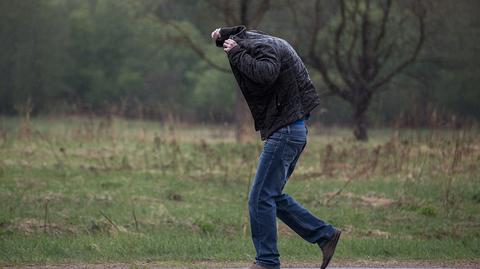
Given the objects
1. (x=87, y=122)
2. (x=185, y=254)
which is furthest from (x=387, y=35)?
(x=185, y=254)

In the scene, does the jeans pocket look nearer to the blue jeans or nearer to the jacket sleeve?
the blue jeans

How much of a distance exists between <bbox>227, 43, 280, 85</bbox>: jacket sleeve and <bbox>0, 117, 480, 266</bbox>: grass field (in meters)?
2.28

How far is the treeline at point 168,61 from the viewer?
23438 millimetres

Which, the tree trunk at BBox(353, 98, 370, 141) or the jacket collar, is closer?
the jacket collar

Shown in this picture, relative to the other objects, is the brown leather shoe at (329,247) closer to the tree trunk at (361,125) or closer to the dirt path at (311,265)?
the dirt path at (311,265)

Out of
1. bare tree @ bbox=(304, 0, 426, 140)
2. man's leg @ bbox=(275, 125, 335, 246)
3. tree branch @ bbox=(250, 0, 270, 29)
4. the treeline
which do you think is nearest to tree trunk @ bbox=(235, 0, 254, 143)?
tree branch @ bbox=(250, 0, 270, 29)

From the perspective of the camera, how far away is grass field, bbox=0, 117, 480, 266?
307 inches

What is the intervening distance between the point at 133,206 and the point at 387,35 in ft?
59.9

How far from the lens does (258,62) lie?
545 centimetres

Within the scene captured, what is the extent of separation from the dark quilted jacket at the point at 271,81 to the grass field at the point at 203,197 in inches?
77.6

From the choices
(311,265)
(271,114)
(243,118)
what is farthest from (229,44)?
(243,118)

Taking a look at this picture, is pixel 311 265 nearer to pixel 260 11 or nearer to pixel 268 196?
pixel 268 196

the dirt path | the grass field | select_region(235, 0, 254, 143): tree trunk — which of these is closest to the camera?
the dirt path

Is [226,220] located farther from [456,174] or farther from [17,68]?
[17,68]
